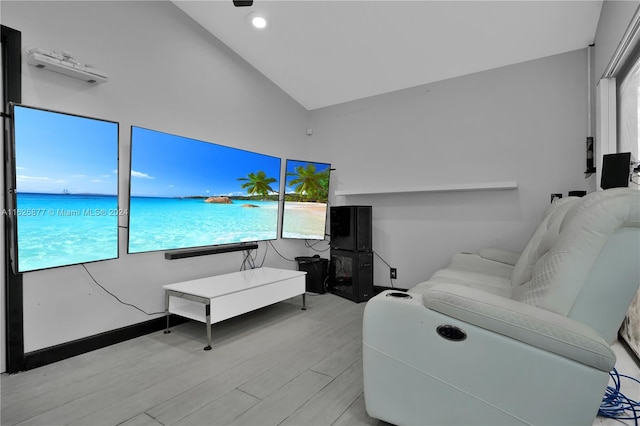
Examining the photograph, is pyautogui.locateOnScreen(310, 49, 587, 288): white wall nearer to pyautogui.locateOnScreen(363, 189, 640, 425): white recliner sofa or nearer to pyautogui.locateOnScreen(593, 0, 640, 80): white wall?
pyautogui.locateOnScreen(593, 0, 640, 80): white wall

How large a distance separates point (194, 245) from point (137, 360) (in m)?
1.08

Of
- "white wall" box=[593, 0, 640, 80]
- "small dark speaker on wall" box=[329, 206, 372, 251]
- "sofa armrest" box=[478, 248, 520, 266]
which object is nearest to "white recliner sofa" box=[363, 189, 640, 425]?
"white wall" box=[593, 0, 640, 80]

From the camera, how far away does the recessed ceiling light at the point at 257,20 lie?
2920 millimetres

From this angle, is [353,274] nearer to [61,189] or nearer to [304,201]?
[304,201]

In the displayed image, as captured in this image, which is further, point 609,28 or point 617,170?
point 609,28

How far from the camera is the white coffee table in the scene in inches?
95.0

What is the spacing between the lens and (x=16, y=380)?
187 centimetres

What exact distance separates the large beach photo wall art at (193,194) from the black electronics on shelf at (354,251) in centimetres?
90

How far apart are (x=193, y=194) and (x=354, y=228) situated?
1.86 meters

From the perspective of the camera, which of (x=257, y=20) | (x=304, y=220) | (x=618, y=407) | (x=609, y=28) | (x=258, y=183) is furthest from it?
(x=304, y=220)

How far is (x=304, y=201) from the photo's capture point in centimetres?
414

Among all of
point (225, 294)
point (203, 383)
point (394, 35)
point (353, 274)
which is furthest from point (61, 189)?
point (394, 35)

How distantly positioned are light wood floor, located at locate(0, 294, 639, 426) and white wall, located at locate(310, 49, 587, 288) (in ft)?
5.07

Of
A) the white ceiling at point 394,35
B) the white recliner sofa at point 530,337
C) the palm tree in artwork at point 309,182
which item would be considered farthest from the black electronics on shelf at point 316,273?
the white recliner sofa at point 530,337
